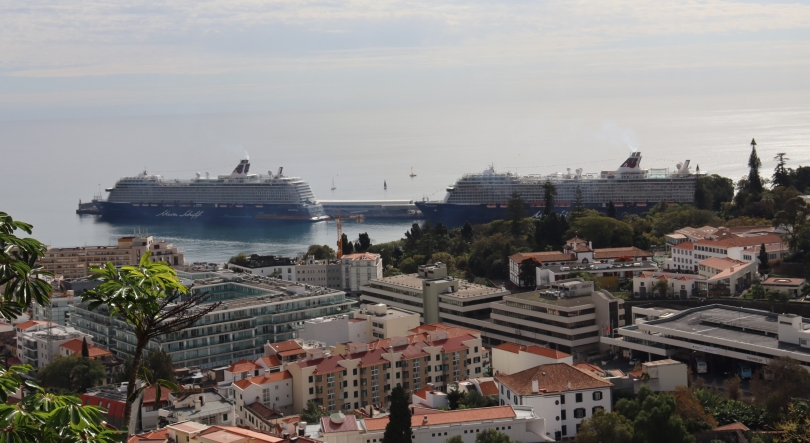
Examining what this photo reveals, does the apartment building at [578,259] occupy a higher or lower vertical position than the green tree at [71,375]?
higher

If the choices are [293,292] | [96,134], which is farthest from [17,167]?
[293,292]

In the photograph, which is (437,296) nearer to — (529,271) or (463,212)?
(529,271)

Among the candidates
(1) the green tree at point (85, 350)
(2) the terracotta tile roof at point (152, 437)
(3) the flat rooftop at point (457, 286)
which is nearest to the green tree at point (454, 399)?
(2) the terracotta tile roof at point (152, 437)

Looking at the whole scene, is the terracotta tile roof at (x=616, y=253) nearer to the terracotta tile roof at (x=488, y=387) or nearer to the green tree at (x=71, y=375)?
the terracotta tile roof at (x=488, y=387)

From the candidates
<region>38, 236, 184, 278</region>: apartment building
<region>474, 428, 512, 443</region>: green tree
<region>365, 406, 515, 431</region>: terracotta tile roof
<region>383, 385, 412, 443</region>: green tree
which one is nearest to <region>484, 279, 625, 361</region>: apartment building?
<region>365, 406, 515, 431</region>: terracotta tile roof

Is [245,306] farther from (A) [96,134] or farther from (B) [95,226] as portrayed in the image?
(A) [96,134]

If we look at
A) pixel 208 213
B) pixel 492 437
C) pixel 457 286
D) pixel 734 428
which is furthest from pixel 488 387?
pixel 208 213
